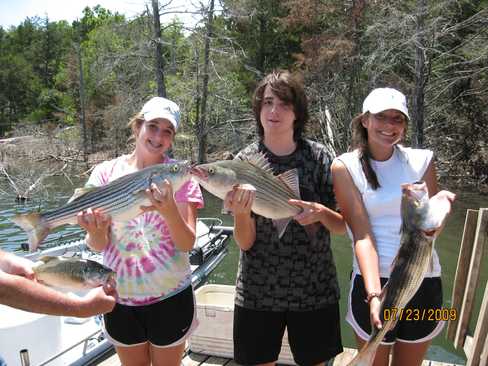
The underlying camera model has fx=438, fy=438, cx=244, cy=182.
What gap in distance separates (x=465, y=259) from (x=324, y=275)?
2.87m

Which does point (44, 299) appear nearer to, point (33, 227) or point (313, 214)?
Answer: point (33, 227)

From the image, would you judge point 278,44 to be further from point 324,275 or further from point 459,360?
point 324,275

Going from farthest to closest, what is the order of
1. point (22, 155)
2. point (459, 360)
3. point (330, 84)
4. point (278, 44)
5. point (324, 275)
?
point (22, 155)
point (278, 44)
point (330, 84)
point (459, 360)
point (324, 275)

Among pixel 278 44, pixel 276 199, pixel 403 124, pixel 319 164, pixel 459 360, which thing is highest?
pixel 278 44

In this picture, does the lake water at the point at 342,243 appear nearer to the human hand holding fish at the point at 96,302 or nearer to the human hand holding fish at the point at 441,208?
the human hand holding fish at the point at 441,208

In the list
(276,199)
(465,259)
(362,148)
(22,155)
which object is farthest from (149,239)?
(22,155)

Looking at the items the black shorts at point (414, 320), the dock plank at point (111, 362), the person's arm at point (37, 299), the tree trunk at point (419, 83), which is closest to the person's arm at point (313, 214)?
the black shorts at point (414, 320)

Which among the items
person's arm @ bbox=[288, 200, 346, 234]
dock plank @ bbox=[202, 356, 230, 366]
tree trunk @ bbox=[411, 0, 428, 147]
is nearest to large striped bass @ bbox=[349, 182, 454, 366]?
person's arm @ bbox=[288, 200, 346, 234]

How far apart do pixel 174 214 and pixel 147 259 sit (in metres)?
0.41

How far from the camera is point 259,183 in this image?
3105mm

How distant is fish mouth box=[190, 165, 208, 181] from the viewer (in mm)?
3105

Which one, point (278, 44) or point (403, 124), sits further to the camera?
point (278, 44)

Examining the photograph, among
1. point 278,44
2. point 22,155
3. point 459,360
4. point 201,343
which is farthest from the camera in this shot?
point 22,155

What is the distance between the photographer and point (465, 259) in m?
5.20
